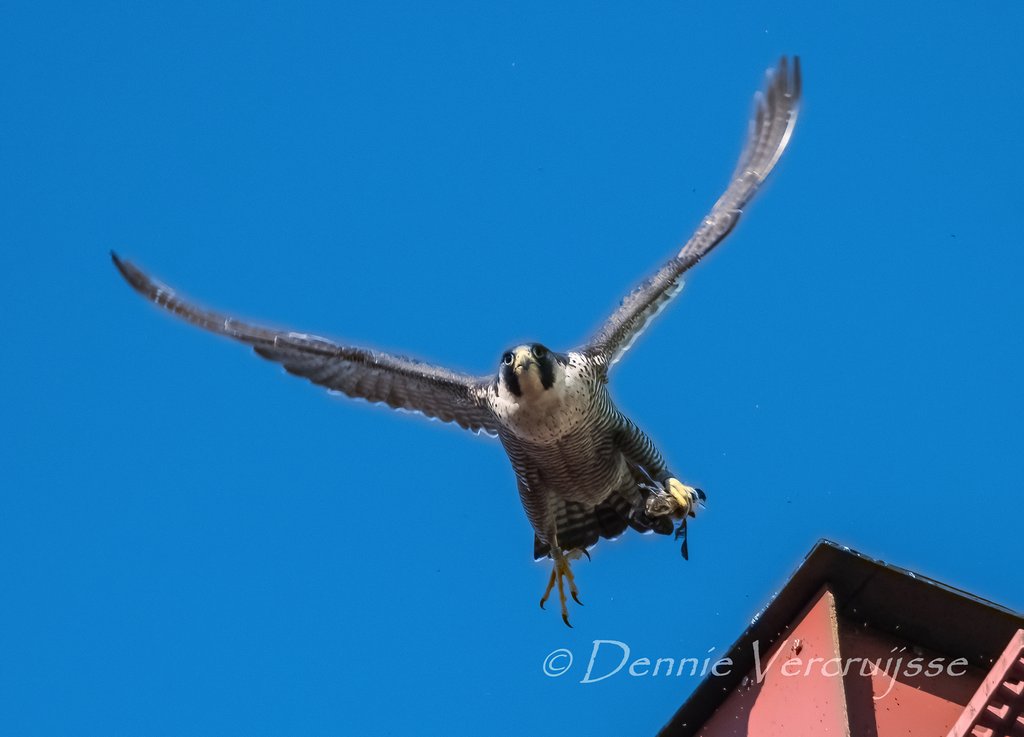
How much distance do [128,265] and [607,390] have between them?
4.16 metres

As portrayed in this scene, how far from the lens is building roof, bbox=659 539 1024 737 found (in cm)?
990

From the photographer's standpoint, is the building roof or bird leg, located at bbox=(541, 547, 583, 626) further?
bird leg, located at bbox=(541, 547, 583, 626)

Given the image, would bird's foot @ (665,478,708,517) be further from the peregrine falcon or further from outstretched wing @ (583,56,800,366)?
outstretched wing @ (583,56,800,366)

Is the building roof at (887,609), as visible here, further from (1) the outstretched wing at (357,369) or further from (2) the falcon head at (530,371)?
(1) the outstretched wing at (357,369)

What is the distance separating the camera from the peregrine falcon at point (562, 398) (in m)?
10.5

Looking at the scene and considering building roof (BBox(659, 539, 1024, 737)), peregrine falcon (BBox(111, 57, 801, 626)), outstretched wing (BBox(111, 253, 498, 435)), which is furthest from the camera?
outstretched wing (BBox(111, 253, 498, 435))

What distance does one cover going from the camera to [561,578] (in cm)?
1189

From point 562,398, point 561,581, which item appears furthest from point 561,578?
point 562,398

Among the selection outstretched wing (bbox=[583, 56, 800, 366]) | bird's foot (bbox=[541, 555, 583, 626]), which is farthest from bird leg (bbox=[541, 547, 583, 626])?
outstretched wing (bbox=[583, 56, 800, 366])

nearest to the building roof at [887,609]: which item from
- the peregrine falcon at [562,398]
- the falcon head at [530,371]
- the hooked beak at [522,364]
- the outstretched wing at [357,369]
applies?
the peregrine falcon at [562,398]

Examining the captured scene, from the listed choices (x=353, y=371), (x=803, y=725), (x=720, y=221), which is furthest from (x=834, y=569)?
(x=353, y=371)

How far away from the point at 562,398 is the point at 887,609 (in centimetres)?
293

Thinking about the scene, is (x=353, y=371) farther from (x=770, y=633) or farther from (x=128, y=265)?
(x=770, y=633)

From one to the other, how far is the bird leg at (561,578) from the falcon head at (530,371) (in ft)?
6.50
